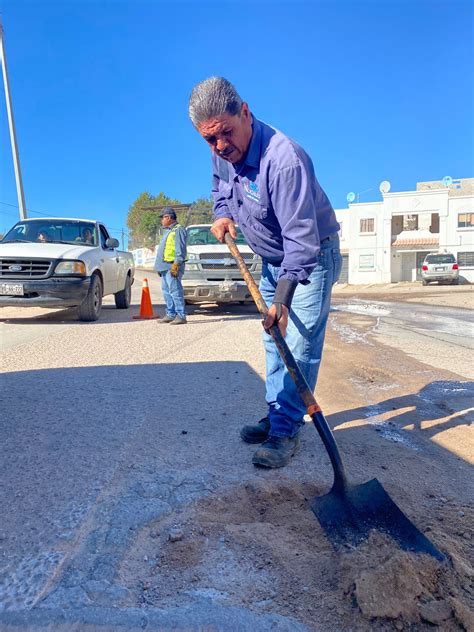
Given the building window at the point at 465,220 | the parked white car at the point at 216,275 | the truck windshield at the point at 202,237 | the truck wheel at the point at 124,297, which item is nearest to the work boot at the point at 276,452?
the parked white car at the point at 216,275

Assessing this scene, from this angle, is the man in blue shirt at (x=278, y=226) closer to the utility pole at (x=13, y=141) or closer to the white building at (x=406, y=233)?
the utility pole at (x=13, y=141)

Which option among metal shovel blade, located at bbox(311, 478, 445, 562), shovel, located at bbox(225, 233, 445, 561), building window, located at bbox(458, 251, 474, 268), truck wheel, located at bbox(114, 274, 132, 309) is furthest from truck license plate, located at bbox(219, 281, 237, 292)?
building window, located at bbox(458, 251, 474, 268)

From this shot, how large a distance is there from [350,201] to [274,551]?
42525mm

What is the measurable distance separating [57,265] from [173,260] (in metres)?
1.86

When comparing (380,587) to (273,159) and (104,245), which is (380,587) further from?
(104,245)

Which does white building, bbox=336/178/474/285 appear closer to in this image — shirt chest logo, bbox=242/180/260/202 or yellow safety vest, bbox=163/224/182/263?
yellow safety vest, bbox=163/224/182/263

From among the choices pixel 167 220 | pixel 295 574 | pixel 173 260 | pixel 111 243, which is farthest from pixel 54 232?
pixel 295 574

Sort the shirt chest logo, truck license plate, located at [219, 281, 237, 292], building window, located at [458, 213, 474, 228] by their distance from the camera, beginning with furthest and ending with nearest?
1. building window, located at [458, 213, 474, 228]
2. truck license plate, located at [219, 281, 237, 292]
3. the shirt chest logo

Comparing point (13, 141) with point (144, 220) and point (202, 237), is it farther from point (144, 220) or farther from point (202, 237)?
point (144, 220)

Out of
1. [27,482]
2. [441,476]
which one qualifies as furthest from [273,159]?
[27,482]

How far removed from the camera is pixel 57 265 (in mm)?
7906

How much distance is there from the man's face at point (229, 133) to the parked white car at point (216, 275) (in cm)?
653

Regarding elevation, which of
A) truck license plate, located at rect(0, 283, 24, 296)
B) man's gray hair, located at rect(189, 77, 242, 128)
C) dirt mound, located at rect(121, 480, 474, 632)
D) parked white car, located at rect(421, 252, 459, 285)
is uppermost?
man's gray hair, located at rect(189, 77, 242, 128)

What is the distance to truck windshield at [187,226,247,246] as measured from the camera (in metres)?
10.1
